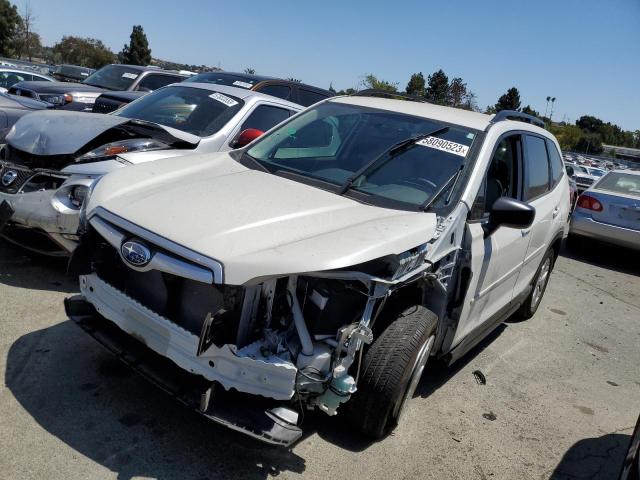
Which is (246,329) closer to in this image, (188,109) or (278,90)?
(188,109)

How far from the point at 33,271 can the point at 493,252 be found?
12.5ft

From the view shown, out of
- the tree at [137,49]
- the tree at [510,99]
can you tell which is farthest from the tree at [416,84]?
the tree at [137,49]

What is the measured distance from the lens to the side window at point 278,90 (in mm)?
8250

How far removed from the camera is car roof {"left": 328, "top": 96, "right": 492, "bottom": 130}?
13.7 feet

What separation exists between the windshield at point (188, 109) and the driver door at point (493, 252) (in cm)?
296

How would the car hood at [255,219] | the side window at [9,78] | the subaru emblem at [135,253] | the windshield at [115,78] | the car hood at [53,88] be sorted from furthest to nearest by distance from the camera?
the side window at [9,78] → the windshield at [115,78] → the car hood at [53,88] → the subaru emblem at [135,253] → the car hood at [255,219]

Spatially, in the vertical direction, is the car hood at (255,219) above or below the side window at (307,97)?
below

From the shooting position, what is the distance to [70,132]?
4992mm

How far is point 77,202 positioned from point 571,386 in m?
4.19

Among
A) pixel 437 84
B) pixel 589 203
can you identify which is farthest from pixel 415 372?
pixel 437 84

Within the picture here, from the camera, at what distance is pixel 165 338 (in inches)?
109

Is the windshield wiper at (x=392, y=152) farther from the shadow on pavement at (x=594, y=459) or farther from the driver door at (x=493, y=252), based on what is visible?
the shadow on pavement at (x=594, y=459)

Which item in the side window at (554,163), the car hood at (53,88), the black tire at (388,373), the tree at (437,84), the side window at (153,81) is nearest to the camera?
the black tire at (388,373)

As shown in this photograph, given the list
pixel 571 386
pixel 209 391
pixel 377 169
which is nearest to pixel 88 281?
pixel 209 391
